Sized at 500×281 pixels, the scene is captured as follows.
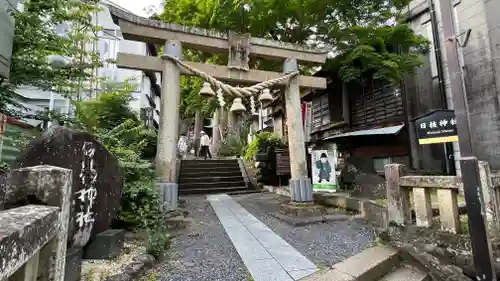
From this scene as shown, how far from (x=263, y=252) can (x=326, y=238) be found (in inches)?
58.0

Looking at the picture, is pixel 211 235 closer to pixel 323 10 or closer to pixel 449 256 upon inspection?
pixel 449 256

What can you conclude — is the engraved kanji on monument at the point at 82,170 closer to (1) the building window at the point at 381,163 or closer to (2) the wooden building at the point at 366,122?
(2) the wooden building at the point at 366,122

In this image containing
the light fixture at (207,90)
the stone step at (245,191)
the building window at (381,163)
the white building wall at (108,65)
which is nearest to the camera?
the light fixture at (207,90)

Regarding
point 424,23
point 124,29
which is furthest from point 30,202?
point 424,23

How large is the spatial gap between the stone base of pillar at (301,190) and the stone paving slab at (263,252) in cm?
128

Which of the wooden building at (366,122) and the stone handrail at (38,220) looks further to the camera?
the wooden building at (366,122)

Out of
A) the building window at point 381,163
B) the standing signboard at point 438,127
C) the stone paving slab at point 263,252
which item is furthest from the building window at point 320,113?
the stone paving slab at point 263,252

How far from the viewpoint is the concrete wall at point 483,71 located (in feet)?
25.4

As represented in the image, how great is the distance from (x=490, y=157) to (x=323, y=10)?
6949 millimetres

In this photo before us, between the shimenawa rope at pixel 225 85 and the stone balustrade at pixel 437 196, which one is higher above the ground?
the shimenawa rope at pixel 225 85

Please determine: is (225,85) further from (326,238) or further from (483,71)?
(483,71)

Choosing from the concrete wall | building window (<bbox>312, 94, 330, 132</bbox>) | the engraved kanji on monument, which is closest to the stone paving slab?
the engraved kanji on monument

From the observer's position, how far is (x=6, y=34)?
601 cm

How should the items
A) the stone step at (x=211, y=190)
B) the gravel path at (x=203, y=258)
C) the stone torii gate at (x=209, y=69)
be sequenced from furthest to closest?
the stone step at (x=211, y=190)
the stone torii gate at (x=209, y=69)
the gravel path at (x=203, y=258)
